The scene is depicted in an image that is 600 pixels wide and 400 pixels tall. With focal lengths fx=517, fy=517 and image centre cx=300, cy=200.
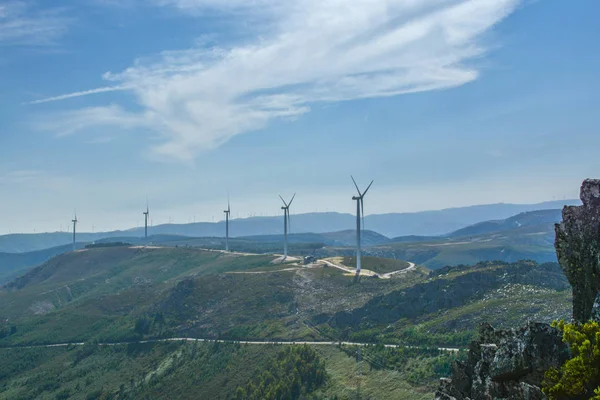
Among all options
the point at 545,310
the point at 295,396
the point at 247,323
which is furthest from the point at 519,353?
the point at 247,323

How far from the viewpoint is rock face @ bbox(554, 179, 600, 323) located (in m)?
35.7

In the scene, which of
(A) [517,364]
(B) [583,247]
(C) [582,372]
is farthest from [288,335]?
(C) [582,372]

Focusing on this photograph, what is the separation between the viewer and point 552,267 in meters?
169

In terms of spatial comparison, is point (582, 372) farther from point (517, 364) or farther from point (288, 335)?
point (288, 335)

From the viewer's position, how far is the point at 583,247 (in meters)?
36.9

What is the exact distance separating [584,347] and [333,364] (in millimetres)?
84529

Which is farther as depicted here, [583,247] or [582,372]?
[583,247]

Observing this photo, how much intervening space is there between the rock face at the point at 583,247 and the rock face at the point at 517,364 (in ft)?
14.6

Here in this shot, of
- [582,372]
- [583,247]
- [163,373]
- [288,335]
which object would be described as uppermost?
[583,247]

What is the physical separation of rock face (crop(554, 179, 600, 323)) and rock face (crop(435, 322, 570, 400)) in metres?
4.46

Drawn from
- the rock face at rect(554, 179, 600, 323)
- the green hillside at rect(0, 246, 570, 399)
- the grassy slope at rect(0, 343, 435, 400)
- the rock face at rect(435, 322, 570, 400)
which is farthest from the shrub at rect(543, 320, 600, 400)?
the grassy slope at rect(0, 343, 435, 400)

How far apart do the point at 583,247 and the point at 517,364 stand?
9.91 metres

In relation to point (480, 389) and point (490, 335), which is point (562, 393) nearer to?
point (480, 389)

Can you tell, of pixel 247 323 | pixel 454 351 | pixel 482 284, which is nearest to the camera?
pixel 454 351
